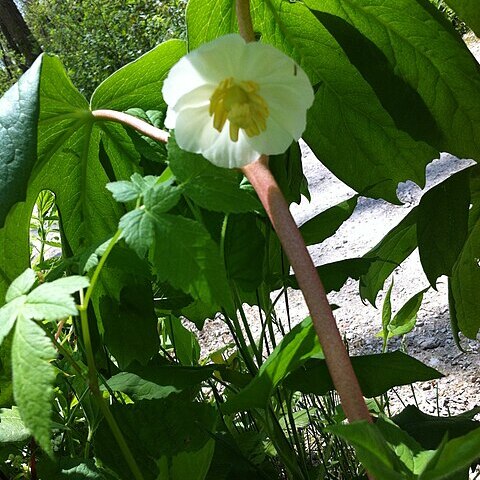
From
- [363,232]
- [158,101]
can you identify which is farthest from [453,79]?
[363,232]

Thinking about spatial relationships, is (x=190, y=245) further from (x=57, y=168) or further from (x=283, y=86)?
(x=57, y=168)

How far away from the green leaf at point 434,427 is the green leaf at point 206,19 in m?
0.32

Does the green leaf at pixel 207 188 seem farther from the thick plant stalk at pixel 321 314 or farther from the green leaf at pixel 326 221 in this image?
the green leaf at pixel 326 221

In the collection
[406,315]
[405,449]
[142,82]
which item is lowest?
[406,315]

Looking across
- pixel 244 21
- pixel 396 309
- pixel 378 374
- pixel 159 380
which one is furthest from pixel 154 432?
pixel 396 309

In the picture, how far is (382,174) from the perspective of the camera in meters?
0.58

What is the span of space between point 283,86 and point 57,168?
292mm

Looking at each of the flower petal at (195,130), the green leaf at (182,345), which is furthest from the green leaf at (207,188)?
the green leaf at (182,345)

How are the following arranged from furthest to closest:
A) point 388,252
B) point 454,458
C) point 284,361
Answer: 1. point 388,252
2. point 284,361
3. point 454,458

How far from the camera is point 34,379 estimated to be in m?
0.29

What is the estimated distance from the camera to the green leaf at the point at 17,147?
1.27 feet

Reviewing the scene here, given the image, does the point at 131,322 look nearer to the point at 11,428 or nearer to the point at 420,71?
the point at 11,428

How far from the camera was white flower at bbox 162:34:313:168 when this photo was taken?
0.36 metres

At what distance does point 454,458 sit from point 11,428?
34cm
